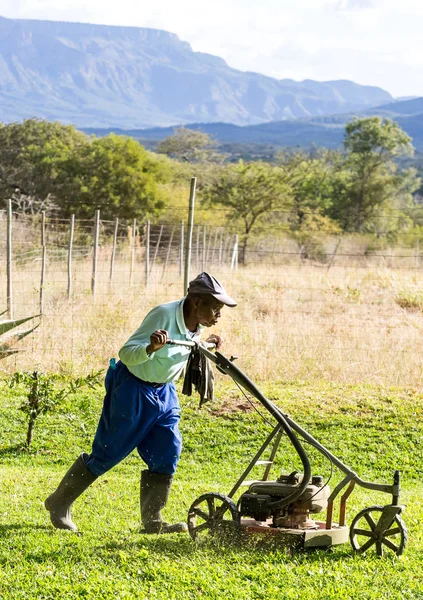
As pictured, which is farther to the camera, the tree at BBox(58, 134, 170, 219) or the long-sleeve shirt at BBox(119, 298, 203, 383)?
the tree at BBox(58, 134, 170, 219)

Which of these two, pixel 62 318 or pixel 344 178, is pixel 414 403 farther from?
pixel 344 178

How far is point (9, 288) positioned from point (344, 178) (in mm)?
42898

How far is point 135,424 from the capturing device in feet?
16.1

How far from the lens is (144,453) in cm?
516

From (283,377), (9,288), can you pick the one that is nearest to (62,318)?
(9,288)

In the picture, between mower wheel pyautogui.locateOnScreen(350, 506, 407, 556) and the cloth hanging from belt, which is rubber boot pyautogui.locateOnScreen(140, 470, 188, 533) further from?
mower wheel pyautogui.locateOnScreen(350, 506, 407, 556)

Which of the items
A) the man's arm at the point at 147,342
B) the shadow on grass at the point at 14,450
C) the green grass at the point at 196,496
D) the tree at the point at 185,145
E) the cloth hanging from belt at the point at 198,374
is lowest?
the shadow on grass at the point at 14,450

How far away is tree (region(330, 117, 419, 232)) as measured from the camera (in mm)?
49062

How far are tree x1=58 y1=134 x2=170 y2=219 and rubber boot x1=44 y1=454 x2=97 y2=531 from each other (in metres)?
26.7

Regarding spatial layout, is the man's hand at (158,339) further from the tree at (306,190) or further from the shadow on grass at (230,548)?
the tree at (306,190)

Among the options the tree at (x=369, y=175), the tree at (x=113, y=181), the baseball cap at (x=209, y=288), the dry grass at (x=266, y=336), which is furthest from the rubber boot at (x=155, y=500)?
the tree at (x=369, y=175)

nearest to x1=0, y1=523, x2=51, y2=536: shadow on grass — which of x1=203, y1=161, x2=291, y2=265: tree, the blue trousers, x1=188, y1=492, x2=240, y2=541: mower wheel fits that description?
the blue trousers

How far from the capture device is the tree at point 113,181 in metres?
32.1

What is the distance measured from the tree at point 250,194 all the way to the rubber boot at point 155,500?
34.4 metres
